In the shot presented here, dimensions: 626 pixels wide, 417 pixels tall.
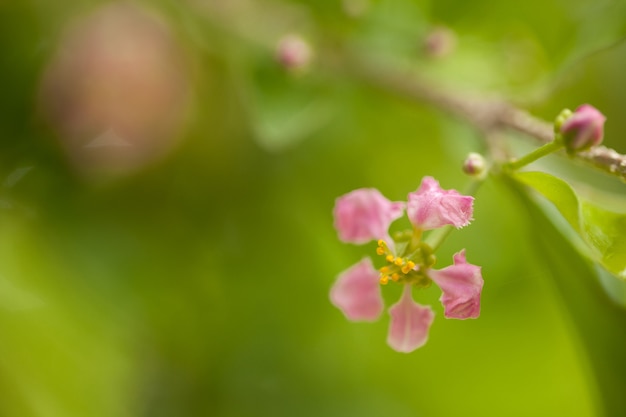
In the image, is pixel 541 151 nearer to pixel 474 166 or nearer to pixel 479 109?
pixel 474 166

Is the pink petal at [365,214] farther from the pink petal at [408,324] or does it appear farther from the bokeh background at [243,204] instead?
the bokeh background at [243,204]

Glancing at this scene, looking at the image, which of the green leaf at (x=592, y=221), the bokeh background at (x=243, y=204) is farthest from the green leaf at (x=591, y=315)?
the bokeh background at (x=243, y=204)

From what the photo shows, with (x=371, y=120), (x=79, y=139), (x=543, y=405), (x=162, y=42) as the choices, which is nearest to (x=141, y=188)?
(x=79, y=139)

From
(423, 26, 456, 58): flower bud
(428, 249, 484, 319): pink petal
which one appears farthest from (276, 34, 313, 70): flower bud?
(428, 249, 484, 319): pink petal

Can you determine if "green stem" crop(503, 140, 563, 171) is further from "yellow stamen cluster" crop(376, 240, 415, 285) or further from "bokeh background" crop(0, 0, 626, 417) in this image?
"bokeh background" crop(0, 0, 626, 417)

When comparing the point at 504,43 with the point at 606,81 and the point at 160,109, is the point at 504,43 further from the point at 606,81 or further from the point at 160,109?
the point at 160,109

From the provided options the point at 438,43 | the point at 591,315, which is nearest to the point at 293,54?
the point at 438,43

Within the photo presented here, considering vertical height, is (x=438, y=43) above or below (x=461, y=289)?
above
